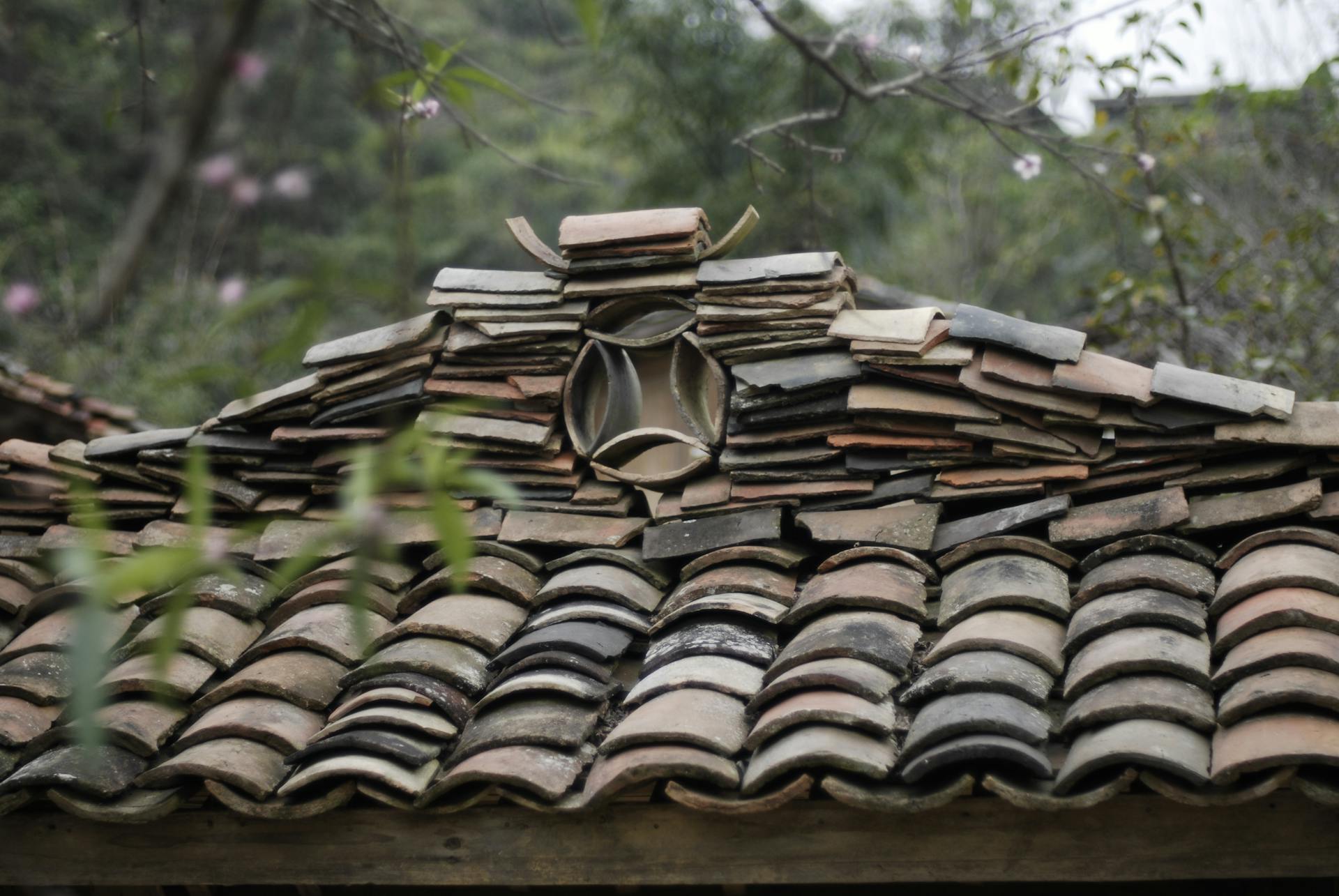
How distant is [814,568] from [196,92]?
2345mm

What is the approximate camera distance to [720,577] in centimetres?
297

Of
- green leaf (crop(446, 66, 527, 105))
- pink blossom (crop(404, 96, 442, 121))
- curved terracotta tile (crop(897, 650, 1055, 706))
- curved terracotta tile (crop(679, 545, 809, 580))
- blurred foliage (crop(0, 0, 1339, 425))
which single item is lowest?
curved terracotta tile (crop(897, 650, 1055, 706))

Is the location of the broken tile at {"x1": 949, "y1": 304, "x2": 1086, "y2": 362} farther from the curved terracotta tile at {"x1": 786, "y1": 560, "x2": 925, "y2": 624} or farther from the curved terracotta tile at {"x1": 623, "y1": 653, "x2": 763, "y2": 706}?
the curved terracotta tile at {"x1": 623, "y1": 653, "x2": 763, "y2": 706}

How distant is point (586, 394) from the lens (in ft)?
11.2

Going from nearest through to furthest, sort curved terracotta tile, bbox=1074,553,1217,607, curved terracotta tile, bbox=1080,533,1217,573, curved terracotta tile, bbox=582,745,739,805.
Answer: curved terracotta tile, bbox=582,745,739,805, curved terracotta tile, bbox=1074,553,1217,607, curved terracotta tile, bbox=1080,533,1217,573

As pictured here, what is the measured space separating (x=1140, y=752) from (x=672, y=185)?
43.9 feet

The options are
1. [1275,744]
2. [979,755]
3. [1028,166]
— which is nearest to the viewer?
[1275,744]

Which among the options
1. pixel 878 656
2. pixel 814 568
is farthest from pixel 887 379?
pixel 878 656

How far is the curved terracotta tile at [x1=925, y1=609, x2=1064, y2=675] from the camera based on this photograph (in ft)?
8.13

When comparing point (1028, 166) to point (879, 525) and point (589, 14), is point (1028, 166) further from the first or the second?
point (589, 14)

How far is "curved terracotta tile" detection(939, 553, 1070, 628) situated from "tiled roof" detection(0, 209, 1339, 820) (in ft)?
0.03

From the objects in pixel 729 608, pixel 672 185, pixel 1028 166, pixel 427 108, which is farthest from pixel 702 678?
pixel 672 185

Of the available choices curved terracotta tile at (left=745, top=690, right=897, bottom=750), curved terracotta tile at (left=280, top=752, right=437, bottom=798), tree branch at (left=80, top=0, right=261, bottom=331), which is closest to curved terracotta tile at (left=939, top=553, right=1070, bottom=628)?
curved terracotta tile at (left=745, top=690, right=897, bottom=750)

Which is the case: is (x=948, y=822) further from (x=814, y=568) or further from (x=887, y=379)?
(x=887, y=379)
